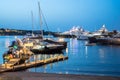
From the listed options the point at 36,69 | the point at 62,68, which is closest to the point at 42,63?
the point at 36,69

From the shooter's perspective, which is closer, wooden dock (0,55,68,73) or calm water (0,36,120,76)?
wooden dock (0,55,68,73)

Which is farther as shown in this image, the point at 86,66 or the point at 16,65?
the point at 86,66

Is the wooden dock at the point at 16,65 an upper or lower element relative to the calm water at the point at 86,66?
upper

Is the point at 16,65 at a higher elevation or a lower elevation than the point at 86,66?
higher

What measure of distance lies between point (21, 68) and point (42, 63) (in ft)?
22.6

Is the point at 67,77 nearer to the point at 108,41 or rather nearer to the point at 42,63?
the point at 42,63

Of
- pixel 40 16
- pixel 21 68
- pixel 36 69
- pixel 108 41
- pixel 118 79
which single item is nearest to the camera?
pixel 118 79

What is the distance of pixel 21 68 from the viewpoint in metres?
21.9

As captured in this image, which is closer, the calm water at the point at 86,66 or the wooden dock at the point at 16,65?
the wooden dock at the point at 16,65

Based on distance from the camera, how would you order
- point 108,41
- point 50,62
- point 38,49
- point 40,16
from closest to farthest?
point 50,62
point 38,49
point 40,16
point 108,41

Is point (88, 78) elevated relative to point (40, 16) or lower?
lower

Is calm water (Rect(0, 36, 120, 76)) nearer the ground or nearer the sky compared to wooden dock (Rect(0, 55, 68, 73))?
nearer the ground

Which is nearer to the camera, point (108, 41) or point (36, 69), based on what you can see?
point (36, 69)

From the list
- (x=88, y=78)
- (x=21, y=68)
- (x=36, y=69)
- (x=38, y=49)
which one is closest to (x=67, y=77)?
(x=88, y=78)
